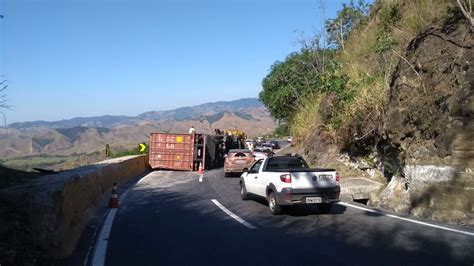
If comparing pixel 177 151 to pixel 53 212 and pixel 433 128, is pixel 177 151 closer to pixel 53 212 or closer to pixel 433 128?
pixel 433 128

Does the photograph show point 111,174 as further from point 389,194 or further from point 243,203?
point 389,194

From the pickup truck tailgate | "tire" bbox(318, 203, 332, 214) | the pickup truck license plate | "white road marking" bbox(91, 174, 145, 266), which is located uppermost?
the pickup truck tailgate

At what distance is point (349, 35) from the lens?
99.5 feet

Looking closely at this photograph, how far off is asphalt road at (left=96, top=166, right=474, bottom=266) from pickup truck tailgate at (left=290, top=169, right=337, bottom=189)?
75 cm

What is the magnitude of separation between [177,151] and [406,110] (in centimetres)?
1885

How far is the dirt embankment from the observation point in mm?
11555

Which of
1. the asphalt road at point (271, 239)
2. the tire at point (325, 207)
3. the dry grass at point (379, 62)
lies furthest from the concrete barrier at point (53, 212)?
the dry grass at point (379, 62)

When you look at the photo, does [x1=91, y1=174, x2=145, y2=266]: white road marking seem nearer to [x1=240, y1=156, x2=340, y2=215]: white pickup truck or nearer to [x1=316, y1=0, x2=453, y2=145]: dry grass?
[x1=240, y1=156, x2=340, y2=215]: white pickup truck

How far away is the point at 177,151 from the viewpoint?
31422 millimetres

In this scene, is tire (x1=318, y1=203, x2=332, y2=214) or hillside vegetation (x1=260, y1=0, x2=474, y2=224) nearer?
hillside vegetation (x1=260, y1=0, x2=474, y2=224)

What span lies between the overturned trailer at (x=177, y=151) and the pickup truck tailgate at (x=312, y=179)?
18784 millimetres

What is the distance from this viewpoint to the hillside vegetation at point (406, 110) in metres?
12.0

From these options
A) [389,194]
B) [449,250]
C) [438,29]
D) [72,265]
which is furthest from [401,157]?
[72,265]

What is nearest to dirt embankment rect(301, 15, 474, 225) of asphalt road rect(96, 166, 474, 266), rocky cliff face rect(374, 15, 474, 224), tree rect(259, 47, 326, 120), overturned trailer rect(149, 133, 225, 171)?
rocky cliff face rect(374, 15, 474, 224)
